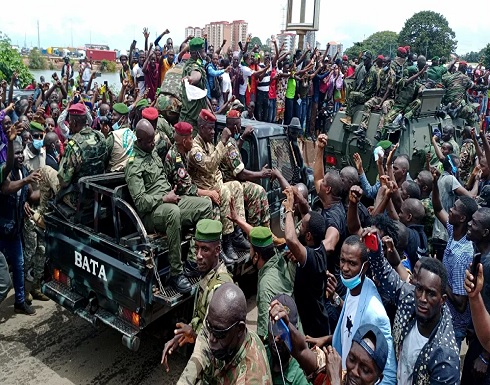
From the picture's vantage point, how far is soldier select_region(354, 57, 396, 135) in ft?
30.2

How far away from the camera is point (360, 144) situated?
9.01m

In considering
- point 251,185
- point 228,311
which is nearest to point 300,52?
point 251,185

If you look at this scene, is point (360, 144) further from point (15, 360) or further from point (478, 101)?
point (478, 101)

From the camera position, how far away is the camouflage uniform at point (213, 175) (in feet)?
16.8

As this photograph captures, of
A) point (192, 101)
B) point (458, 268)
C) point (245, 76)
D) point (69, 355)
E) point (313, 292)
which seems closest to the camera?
point (313, 292)

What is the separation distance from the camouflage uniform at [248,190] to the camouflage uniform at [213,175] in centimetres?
17

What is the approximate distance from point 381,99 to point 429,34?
51.1m

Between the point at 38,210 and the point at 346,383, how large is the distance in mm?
4427

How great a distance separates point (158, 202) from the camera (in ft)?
14.5

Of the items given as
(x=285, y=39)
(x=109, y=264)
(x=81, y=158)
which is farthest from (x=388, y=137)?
(x=285, y=39)

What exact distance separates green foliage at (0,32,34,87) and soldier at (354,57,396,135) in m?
10.3


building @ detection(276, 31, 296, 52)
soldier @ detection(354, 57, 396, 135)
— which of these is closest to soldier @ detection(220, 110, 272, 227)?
soldier @ detection(354, 57, 396, 135)

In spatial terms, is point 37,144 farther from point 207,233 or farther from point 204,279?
point 204,279

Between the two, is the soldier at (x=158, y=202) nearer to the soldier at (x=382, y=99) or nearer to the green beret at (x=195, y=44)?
the green beret at (x=195, y=44)
